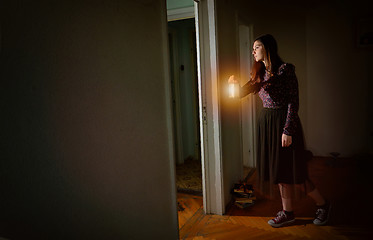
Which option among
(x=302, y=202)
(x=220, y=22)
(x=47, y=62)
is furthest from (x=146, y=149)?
(x=302, y=202)

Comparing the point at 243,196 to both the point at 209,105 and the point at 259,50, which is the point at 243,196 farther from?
the point at 259,50

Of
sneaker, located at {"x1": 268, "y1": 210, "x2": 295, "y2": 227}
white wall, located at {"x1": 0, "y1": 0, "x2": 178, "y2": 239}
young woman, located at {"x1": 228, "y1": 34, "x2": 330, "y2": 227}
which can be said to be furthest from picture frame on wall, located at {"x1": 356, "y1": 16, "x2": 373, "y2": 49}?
white wall, located at {"x1": 0, "y1": 0, "x2": 178, "y2": 239}

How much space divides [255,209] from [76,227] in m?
2.02

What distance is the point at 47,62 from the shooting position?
40.9 inches

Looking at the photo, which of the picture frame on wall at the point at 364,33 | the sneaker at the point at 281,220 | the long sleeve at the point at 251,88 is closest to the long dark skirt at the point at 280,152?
the long sleeve at the point at 251,88

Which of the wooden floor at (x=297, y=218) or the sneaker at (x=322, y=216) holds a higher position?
the sneaker at (x=322, y=216)

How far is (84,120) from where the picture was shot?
1215mm

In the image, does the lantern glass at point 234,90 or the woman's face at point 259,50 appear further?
the lantern glass at point 234,90

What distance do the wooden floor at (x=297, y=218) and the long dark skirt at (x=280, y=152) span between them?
1.21 ft

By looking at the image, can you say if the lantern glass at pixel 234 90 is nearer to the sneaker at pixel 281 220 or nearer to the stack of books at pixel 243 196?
the stack of books at pixel 243 196

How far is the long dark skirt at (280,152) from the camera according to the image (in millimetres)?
2324

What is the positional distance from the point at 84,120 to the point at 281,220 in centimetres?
195

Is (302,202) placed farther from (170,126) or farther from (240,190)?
(170,126)

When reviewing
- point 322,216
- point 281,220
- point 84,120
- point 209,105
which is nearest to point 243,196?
point 281,220
